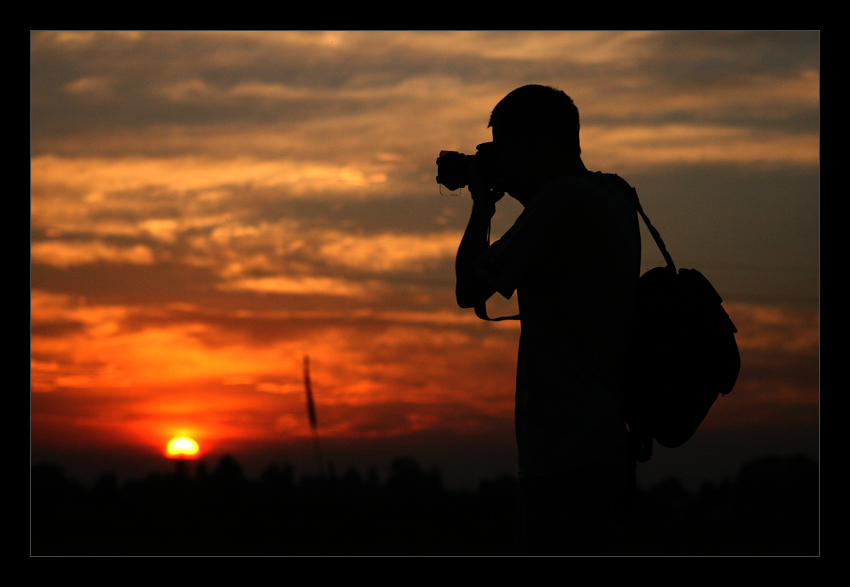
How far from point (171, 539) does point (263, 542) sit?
298 cm

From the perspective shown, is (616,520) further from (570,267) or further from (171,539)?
(171,539)

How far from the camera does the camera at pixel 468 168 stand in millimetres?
3271

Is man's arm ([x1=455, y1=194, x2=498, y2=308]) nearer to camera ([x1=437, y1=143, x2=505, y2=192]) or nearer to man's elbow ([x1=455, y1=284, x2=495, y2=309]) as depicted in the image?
man's elbow ([x1=455, y1=284, x2=495, y2=309])

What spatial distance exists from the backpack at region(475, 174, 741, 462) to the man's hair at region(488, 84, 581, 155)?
661 millimetres

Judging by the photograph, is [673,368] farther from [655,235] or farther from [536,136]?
[536,136]

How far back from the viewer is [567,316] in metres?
2.71

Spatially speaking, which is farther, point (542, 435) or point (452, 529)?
point (452, 529)

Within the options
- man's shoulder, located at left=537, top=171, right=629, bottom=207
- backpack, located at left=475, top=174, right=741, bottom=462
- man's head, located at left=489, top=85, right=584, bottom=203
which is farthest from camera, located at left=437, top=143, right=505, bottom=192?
backpack, located at left=475, top=174, right=741, bottom=462

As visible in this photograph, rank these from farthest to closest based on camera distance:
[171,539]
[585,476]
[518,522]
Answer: [171,539] < [518,522] < [585,476]

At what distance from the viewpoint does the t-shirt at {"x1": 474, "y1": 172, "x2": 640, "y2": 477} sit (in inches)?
105

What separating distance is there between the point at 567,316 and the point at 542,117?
752mm
